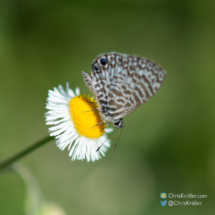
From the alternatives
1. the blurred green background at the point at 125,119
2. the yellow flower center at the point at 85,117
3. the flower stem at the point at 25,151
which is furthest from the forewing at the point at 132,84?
the blurred green background at the point at 125,119

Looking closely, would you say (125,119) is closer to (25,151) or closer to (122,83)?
(122,83)

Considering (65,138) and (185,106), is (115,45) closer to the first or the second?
(185,106)

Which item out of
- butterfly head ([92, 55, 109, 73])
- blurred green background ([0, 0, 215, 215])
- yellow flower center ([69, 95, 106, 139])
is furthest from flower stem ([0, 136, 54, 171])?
blurred green background ([0, 0, 215, 215])

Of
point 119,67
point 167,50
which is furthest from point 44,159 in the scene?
point 167,50

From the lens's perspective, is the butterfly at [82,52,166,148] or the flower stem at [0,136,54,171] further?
the butterfly at [82,52,166,148]

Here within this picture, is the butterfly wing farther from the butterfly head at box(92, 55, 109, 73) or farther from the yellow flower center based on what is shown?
the yellow flower center

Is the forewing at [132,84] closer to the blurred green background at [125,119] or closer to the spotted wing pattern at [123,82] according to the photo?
the spotted wing pattern at [123,82]

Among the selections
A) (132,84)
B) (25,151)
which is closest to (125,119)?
(132,84)
